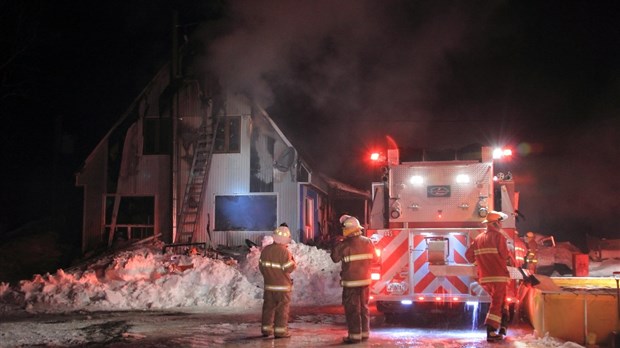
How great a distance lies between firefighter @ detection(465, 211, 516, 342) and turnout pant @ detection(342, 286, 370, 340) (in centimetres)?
151

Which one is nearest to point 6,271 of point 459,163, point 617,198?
point 459,163

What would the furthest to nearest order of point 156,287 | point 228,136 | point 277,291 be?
point 228,136 → point 156,287 → point 277,291

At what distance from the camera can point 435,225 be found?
8.97 meters

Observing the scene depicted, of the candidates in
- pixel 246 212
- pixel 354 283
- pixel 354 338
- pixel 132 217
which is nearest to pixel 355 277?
pixel 354 283

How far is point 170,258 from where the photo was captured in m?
14.3

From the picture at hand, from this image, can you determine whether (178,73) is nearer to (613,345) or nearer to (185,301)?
(185,301)

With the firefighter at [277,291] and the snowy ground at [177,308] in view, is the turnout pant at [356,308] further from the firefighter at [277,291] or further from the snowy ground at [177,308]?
the firefighter at [277,291]

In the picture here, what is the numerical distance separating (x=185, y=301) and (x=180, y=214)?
711cm

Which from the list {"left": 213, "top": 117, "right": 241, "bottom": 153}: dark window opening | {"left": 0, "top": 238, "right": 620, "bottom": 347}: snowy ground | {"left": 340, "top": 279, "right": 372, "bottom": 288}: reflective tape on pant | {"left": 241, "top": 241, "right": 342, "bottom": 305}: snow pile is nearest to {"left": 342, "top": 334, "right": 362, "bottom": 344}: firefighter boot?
{"left": 0, "top": 238, "right": 620, "bottom": 347}: snowy ground

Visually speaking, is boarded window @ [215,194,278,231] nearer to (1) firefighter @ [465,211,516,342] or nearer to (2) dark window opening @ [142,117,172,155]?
(2) dark window opening @ [142,117,172,155]

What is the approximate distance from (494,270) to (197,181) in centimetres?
1277

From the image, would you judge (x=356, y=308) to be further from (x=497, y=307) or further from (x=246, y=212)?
(x=246, y=212)

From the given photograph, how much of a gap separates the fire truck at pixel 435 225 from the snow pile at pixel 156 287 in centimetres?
390

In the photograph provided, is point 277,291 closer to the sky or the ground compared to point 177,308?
closer to the sky
